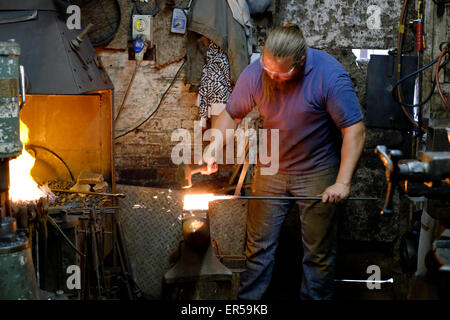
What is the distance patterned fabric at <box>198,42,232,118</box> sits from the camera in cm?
505

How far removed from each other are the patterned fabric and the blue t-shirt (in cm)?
90

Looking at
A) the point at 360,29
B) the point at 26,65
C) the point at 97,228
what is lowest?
the point at 97,228

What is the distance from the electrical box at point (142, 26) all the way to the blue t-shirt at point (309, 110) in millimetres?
1448

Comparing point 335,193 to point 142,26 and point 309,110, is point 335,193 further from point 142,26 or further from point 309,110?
point 142,26

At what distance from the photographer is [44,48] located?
4340 millimetres

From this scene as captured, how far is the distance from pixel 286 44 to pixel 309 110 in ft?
1.66

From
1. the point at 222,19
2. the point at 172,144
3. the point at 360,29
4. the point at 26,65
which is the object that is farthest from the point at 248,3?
the point at 26,65

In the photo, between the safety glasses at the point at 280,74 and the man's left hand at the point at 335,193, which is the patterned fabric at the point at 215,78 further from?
the man's left hand at the point at 335,193

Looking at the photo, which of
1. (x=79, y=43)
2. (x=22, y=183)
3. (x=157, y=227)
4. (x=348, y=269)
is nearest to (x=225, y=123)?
(x=157, y=227)

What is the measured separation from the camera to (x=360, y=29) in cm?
532

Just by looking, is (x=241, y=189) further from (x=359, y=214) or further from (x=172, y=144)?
(x=359, y=214)

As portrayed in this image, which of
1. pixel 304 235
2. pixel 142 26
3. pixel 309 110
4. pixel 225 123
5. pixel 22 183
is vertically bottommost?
pixel 304 235
